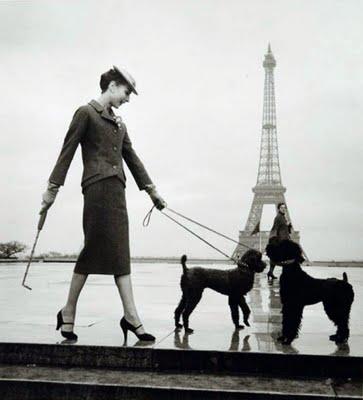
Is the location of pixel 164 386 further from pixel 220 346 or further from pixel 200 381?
pixel 220 346

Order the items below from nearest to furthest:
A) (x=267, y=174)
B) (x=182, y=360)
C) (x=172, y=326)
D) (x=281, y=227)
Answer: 1. (x=182, y=360)
2. (x=172, y=326)
3. (x=281, y=227)
4. (x=267, y=174)

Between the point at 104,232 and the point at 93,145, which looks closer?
the point at 104,232

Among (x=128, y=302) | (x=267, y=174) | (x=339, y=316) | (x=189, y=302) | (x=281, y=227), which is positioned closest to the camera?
(x=339, y=316)

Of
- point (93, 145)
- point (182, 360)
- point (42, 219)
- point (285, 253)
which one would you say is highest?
point (93, 145)

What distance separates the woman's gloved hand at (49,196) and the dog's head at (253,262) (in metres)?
1.63

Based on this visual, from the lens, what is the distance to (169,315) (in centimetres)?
573

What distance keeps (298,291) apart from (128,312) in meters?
1.28

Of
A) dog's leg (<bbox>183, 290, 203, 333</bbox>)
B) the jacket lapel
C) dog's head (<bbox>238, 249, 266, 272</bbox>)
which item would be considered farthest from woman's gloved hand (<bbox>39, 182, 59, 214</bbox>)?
dog's head (<bbox>238, 249, 266, 272</bbox>)

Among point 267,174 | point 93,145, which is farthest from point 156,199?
point 267,174

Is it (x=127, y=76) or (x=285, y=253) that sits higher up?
(x=127, y=76)

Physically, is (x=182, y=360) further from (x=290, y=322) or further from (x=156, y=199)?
(x=156, y=199)

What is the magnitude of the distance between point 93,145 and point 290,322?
79.3 inches

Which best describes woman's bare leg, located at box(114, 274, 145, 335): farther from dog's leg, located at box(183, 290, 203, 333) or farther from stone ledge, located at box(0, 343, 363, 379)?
dog's leg, located at box(183, 290, 203, 333)

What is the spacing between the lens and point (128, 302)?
3.97 meters
